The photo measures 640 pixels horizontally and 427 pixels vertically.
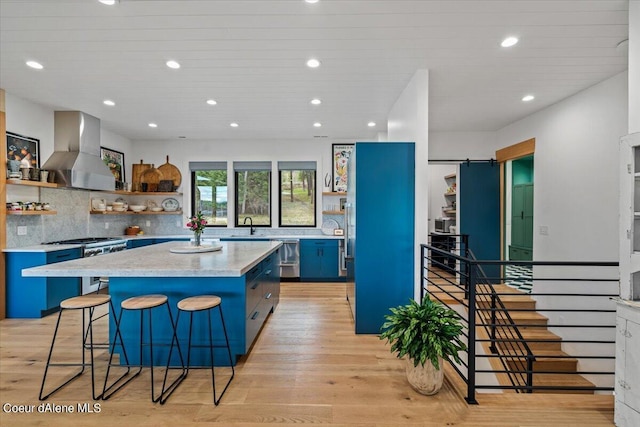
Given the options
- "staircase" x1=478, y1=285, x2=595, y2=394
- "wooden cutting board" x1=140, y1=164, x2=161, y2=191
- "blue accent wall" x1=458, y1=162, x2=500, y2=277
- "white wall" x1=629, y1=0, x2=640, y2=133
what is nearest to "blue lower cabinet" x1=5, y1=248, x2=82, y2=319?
"wooden cutting board" x1=140, y1=164, x2=161, y2=191

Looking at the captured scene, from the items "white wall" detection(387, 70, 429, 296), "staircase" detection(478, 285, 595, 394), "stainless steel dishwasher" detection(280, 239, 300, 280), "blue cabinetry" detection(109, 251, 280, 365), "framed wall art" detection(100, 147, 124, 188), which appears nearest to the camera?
"blue cabinetry" detection(109, 251, 280, 365)

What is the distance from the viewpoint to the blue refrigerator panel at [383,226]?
3.33 metres

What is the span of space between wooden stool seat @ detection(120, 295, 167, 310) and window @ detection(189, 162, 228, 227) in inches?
164

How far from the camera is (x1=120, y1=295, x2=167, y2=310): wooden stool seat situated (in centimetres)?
222

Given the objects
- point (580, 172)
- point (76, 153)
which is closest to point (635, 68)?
point (580, 172)

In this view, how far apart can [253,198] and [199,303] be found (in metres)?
4.36

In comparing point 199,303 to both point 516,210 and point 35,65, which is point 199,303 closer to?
point 35,65

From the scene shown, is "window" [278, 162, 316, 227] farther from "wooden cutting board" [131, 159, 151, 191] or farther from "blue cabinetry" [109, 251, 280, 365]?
"blue cabinetry" [109, 251, 280, 365]

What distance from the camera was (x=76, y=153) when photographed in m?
4.55

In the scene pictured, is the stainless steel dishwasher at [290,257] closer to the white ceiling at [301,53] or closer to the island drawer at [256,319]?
the island drawer at [256,319]

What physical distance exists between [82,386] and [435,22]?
395 cm

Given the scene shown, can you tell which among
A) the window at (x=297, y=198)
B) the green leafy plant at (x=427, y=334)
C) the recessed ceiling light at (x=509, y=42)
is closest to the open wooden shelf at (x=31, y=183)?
the window at (x=297, y=198)

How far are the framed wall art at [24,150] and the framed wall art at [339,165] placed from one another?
4716 millimetres

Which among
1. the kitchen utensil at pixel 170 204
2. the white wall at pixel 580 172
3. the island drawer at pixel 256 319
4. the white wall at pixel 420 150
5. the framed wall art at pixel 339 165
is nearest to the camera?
the island drawer at pixel 256 319
